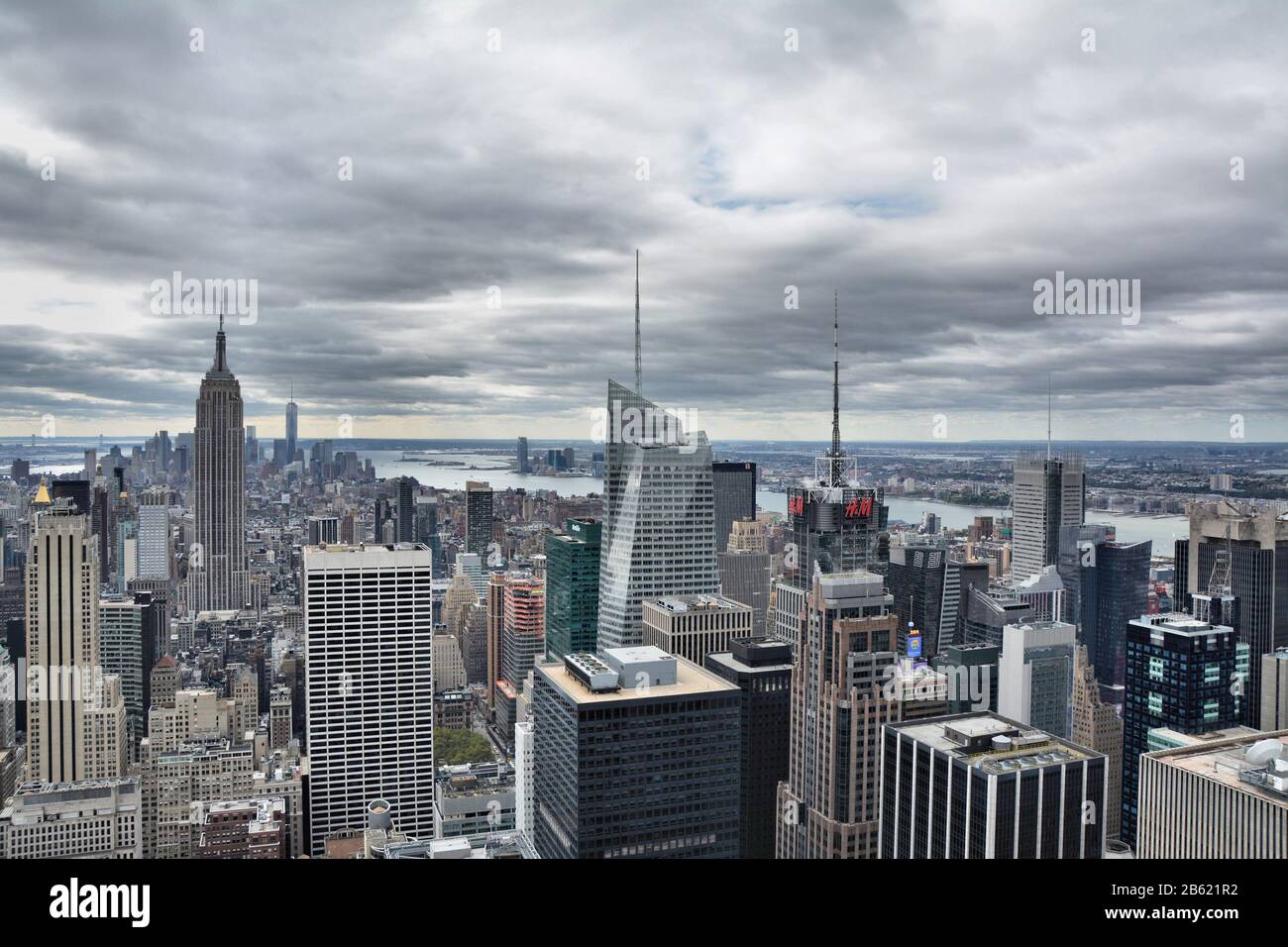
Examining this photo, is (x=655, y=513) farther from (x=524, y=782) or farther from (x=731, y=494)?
(x=524, y=782)

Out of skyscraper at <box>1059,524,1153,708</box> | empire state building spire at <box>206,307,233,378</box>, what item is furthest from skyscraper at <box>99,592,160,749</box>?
skyscraper at <box>1059,524,1153,708</box>

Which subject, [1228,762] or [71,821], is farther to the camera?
[71,821]

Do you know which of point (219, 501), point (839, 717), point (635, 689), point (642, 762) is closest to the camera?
point (642, 762)

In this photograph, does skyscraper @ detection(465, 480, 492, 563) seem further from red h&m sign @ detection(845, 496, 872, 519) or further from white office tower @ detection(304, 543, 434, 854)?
red h&m sign @ detection(845, 496, 872, 519)

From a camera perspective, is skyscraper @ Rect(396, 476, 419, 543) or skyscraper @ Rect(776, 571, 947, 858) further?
skyscraper @ Rect(396, 476, 419, 543)

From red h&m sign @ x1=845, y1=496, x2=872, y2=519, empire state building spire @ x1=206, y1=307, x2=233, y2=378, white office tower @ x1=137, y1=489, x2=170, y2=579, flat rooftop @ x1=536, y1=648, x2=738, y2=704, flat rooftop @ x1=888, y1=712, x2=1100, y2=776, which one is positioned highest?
empire state building spire @ x1=206, y1=307, x2=233, y2=378

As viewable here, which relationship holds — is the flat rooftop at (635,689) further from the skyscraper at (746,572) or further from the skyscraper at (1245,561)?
the skyscraper at (746,572)

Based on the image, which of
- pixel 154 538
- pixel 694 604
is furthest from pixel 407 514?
pixel 154 538
